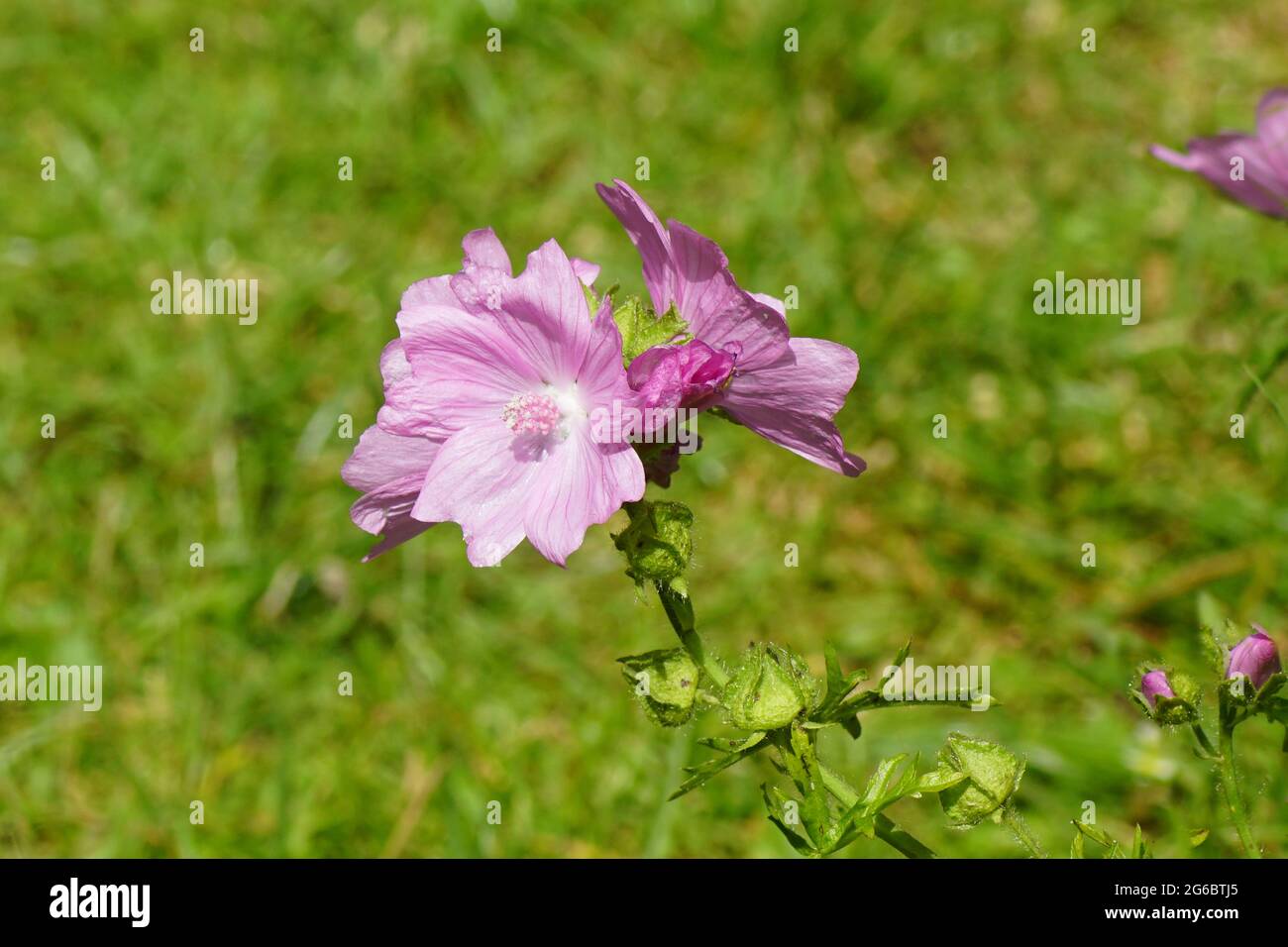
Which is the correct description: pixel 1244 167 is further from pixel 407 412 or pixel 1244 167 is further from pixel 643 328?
pixel 407 412

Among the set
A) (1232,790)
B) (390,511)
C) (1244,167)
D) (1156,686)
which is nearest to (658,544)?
(390,511)

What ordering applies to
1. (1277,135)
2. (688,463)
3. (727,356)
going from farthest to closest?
(688,463) → (1277,135) → (727,356)

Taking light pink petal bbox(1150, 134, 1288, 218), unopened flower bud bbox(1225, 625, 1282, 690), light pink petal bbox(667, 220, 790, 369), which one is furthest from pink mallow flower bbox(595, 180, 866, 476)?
light pink petal bbox(1150, 134, 1288, 218)

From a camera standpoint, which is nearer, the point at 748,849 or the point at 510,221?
the point at 748,849

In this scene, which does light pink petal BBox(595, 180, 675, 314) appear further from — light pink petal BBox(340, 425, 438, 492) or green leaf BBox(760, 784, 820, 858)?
green leaf BBox(760, 784, 820, 858)

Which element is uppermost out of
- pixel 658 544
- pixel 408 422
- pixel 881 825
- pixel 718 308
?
pixel 718 308
